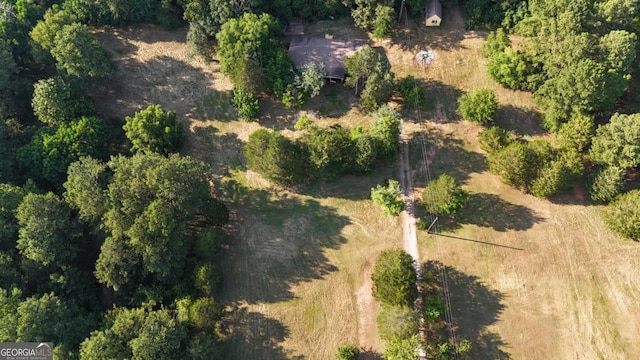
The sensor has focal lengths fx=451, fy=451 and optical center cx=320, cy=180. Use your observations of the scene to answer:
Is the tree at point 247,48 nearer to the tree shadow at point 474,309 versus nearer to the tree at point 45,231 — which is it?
the tree at point 45,231

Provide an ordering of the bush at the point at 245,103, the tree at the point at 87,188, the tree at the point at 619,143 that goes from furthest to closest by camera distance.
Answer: the bush at the point at 245,103
the tree at the point at 87,188
the tree at the point at 619,143

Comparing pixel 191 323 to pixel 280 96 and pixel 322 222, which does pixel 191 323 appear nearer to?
pixel 322 222

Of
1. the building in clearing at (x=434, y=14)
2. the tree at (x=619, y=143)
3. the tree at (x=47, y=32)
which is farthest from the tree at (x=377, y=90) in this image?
the tree at (x=47, y=32)

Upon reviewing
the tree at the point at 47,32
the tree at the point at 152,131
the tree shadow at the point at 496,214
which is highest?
the tree at the point at 47,32

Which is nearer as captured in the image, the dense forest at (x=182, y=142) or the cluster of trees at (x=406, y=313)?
the cluster of trees at (x=406, y=313)

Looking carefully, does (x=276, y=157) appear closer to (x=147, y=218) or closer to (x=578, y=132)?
(x=147, y=218)

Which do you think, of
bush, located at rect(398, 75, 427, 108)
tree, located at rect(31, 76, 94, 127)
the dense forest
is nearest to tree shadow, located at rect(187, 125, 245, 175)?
the dense forest

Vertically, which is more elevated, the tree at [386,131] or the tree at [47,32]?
the tree at [47,32]
